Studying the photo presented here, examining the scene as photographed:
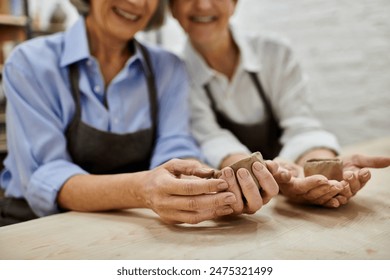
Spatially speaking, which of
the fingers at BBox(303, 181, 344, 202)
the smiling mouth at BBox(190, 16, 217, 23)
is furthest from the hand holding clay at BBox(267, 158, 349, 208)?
the smiling mouth at BBox(190, 16, 217, 23)

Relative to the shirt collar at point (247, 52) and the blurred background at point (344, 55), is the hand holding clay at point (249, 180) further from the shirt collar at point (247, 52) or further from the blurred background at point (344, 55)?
the blurred background at point (344, 55)

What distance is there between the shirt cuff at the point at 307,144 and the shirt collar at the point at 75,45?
0.70 metres

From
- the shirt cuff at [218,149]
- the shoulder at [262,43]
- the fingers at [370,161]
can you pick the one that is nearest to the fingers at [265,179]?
the fingers at [370,161]

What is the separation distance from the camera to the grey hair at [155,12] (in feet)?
3.80

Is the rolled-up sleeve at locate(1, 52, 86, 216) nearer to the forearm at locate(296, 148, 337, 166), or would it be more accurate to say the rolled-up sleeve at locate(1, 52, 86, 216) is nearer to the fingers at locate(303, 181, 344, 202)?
the fingers at locate(303, 181, 344, 202)

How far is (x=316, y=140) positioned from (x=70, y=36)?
830mm

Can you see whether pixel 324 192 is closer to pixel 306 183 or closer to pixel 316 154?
pixel 306 183

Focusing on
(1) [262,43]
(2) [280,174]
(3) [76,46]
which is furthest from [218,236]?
(1) [262,43]

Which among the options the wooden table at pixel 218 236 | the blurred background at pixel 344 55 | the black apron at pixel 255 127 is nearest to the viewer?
the wooden table at pixel 218 236

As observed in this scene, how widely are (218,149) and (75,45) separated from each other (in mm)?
534

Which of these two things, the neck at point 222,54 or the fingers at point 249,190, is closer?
the fingers at point 249,190

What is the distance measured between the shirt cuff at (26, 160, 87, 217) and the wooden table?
9 centimetres

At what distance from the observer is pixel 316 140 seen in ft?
3.86

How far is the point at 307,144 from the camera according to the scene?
3.84 feet
